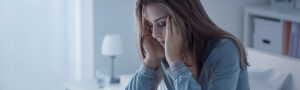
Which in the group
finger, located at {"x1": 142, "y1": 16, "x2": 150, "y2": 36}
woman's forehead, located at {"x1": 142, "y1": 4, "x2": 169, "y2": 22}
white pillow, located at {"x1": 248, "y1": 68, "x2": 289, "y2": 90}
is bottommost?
white pillow, located at {"x1": 248, "y1": 68, "x2": 289, "y2": 90}

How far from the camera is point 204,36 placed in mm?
1521

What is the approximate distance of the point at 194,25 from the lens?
147cm

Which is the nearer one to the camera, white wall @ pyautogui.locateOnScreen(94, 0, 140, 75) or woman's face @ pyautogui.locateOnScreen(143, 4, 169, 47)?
woman's face @ pyautogui.locateOnScreen(143, 4, 169, 47)

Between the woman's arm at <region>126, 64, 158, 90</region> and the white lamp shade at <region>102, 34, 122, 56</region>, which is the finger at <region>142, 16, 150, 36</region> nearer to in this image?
the woman's arm at <region>126, 64, 158, 90</region>

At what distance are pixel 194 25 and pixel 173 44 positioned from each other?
10 cm

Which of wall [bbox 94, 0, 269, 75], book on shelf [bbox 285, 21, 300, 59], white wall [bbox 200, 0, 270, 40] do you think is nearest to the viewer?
wall [bbox 94, 0, 269, 75]

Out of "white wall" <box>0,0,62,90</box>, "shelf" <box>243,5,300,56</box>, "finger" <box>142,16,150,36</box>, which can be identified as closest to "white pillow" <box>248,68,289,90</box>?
"finger" <box>142,16,150,36</box>

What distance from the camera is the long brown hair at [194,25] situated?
146 cm

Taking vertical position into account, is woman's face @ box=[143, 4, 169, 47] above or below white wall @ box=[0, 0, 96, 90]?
above

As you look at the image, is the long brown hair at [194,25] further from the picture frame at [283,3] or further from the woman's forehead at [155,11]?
the picture frame at [283,3]

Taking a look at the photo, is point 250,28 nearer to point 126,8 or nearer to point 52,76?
point 126,8

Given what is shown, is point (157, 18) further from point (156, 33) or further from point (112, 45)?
point (112, 45)

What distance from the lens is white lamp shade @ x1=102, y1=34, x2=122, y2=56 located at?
9.11ft

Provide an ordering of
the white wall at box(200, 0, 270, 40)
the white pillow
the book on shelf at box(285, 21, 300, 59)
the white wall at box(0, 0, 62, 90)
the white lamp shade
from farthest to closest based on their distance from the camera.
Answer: the white wall at box(200, 0, 270, 40), the book on shelf at box(285, 21, 300, 59), the white wall at box(0, 0, 62, 90), the white lamp shade, the white pillow
